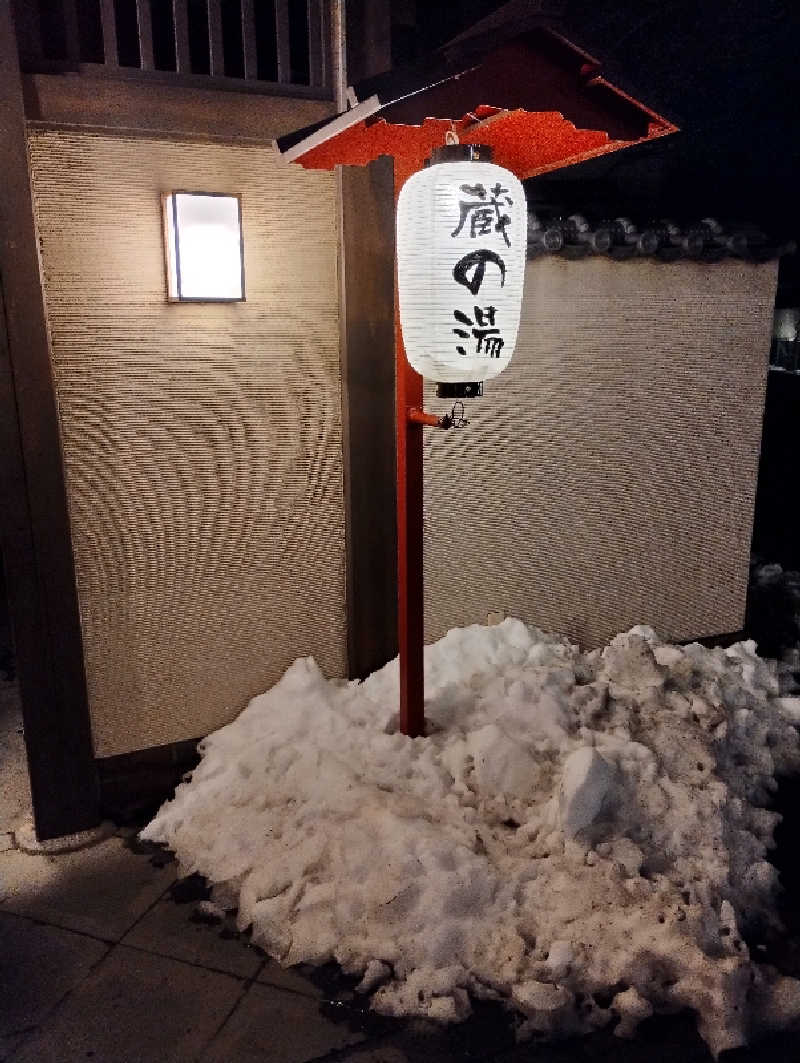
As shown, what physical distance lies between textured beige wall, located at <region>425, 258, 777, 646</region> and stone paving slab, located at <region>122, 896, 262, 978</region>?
3.32 meters

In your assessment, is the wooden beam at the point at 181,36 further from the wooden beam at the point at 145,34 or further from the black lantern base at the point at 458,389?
the black lantern base at the point at 458,389

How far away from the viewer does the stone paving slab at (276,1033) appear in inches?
172

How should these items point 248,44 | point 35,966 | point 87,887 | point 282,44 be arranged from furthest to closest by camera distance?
point 282,44, point 248,44, point 87,887, point 35,966

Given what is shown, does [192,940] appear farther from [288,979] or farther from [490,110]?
[490,110]

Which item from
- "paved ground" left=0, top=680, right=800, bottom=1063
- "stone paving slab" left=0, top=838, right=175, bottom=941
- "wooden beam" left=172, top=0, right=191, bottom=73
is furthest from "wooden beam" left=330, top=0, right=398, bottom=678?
"paved ground" left=0, top=680, right=800, bottom=1063

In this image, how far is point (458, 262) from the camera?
16.3 ft

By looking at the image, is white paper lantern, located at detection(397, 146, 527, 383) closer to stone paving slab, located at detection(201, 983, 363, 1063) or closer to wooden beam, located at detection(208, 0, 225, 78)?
wooden beam, located at detection(208, 0, 225, 78)

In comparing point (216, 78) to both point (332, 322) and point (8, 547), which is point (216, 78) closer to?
point (332, 322)

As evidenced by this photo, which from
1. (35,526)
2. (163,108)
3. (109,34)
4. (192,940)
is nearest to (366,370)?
(163,108)

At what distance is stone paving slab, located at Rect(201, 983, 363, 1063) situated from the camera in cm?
437

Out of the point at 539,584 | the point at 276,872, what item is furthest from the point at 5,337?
the point at 539,584

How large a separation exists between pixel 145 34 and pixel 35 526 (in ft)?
11.9

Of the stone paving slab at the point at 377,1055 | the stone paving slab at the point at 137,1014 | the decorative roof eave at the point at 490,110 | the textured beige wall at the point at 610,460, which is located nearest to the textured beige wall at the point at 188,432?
the decorative roof eave at the point at 490,110

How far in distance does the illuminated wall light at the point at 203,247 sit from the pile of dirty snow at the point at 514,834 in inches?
127
